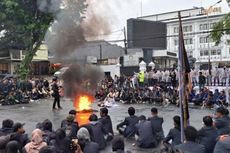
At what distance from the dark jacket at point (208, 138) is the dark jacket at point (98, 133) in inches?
125

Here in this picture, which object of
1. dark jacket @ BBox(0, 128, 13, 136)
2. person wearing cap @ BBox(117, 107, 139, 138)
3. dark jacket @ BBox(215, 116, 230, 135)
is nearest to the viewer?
dark jacket @ BBox(215, 116, 230, 135)

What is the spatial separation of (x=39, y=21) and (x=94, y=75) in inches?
294

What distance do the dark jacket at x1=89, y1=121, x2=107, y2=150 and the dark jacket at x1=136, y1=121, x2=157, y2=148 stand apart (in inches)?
43.0

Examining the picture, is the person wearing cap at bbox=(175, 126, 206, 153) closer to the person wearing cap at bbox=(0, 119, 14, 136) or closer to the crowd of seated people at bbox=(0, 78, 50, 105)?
the person wearing cap at bbox=(0, 119, 14, 136)

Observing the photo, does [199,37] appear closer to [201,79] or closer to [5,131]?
[201,79]

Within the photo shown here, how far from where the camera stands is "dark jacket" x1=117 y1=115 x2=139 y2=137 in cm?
1188

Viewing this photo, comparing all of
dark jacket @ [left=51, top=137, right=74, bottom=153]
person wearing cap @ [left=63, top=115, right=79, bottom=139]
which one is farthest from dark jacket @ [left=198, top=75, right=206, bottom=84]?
dark jacket @ [left=51, top=137, right=74, bottom=153]

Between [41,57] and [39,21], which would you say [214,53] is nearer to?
[41,57]

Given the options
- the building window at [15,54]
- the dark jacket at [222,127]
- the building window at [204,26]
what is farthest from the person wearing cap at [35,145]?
the building window at [204,26]

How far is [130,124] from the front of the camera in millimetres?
12039

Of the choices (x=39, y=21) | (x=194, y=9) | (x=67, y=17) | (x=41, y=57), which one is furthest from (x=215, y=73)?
(x=194, y=9)

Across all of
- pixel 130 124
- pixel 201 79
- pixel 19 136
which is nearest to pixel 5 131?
pixel 19 136

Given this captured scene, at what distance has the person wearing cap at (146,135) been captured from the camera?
10.9 meters

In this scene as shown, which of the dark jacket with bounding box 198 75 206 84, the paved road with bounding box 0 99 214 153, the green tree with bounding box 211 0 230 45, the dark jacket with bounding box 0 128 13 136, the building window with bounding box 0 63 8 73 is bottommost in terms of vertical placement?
the paved road with bounding box 0 99 214 153
